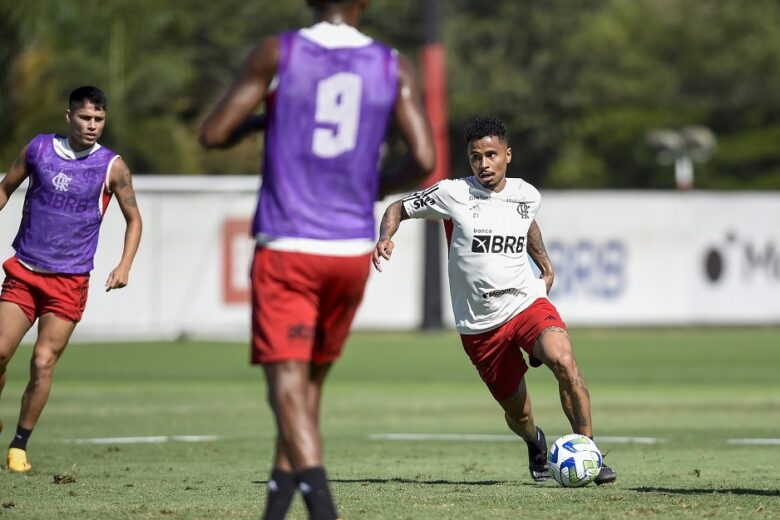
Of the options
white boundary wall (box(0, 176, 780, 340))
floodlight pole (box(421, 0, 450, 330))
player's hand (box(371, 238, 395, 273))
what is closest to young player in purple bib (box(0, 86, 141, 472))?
player's hand (box(371, 238, 395, 273))

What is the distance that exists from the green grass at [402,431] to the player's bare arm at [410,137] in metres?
2.18

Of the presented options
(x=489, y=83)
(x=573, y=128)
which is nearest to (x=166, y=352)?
(x=573, y=128)

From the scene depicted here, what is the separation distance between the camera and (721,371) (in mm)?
21875

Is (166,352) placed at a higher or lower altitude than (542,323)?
lower

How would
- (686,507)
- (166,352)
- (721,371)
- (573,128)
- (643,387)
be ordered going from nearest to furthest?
(686,507) → (643,387) → (721,371) → (166,352) → (573,128)

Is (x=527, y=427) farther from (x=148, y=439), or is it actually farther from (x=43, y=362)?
(x=148, y=439)

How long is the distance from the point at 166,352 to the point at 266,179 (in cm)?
1903

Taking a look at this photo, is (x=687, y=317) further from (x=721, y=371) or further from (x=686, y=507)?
(x=686, y=507)

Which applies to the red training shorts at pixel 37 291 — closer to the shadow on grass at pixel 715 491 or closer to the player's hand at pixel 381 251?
the player's hand at pixel 381 251

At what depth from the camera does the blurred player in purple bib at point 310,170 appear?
6.17m

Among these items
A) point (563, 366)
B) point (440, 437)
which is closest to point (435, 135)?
point (440, 437)

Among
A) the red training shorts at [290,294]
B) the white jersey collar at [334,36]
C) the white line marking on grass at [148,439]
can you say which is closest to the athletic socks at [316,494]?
the red training shorts at [290,294]

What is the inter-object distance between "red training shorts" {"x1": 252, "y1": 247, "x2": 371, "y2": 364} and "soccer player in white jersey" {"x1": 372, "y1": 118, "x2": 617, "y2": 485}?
3.24 m

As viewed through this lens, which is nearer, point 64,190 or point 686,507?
point 686,507
